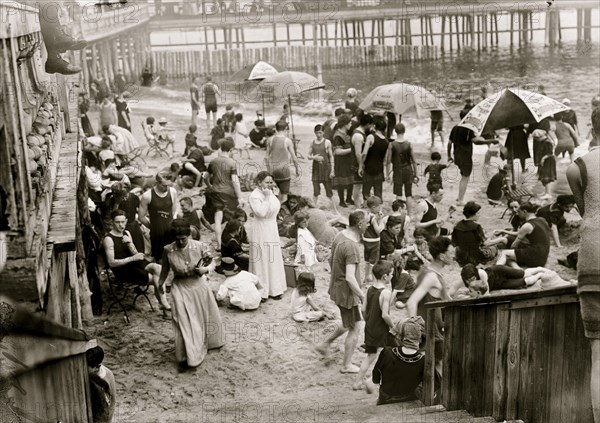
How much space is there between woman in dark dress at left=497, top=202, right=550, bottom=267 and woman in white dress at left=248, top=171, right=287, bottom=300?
259 centimetres

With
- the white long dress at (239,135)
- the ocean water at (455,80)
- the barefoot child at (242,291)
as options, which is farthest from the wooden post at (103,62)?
the barefoot child at (242,291)

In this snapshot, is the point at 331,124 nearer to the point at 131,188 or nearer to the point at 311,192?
the point at 311,192

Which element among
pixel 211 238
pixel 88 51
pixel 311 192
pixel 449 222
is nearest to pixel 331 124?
pixel 311 192

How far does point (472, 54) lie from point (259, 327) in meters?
50.3

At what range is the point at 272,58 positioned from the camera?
44969mm

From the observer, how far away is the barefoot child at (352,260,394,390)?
780 centimetres

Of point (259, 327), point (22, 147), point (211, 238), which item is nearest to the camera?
point (22, 147)

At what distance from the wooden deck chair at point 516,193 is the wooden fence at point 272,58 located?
29.7m

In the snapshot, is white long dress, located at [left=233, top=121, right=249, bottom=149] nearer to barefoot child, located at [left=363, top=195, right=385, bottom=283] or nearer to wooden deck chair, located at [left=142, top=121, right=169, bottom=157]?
wooden deck chair, located at [left=142, top=121, right=169, bottom=157]

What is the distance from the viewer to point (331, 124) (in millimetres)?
16469

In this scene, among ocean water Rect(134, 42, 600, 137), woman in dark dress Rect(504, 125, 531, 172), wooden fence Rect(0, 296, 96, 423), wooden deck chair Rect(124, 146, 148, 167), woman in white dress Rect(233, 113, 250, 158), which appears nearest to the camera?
wooden fence Rect(0, 296, 96, 423)

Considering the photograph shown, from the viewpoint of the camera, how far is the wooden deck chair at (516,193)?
13.9m

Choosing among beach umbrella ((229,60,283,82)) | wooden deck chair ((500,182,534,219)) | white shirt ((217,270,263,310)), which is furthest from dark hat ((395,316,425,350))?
beach umbrella ((229,60,283,82))

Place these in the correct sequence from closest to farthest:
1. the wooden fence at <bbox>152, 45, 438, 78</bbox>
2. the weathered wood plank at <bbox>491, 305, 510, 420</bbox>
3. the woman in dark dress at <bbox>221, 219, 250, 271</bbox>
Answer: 1. the weathered wood plank at <bbox>491, 305, 510, 420</bbox>
2. the woman in dark dress at <bbox>221, 219, 250, 271</bbox>
3. the wooden fence at <bbox>152, 45, 438, 78</bbox>
